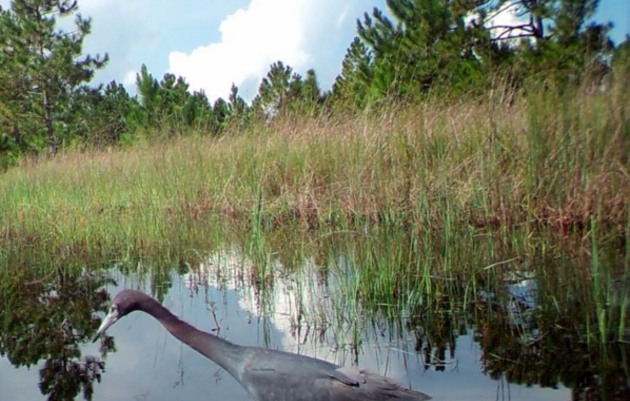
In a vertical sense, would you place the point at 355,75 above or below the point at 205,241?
above

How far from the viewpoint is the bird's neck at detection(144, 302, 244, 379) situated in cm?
266

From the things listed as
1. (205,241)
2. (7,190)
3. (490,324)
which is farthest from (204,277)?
(7,190)

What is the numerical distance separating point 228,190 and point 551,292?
14.0 ft

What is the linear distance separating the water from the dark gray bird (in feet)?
0.93

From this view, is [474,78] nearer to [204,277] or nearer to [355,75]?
[355,75]

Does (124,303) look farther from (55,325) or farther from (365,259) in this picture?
(365,259)

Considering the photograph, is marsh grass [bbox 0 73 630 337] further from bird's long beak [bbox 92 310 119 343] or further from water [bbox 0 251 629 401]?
bird's long beak [bbox 92 310 119 343]

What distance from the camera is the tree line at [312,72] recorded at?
9.41 meters

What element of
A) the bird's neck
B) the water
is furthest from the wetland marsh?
the bird's neck

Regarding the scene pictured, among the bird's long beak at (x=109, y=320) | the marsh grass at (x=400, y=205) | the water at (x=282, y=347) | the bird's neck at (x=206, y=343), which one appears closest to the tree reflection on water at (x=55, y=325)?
the water at (x=282, y=347)

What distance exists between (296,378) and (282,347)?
986 millimetres

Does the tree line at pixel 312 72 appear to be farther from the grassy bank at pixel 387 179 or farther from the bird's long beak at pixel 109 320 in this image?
the bird's long beak at pixel 109 320

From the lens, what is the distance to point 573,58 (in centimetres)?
1513

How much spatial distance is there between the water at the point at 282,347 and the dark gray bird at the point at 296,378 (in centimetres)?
28
